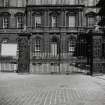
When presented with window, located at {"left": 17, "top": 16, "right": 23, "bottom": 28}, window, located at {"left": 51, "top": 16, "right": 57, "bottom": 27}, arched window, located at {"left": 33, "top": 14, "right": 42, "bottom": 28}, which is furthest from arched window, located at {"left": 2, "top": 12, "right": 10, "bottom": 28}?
window, located at {"left": 51, "top": 16, "right": 57, "bottom": 27}

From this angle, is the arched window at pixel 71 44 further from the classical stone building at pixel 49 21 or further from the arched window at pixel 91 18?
the arched window at pixel 91 18

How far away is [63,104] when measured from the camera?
8.57 m

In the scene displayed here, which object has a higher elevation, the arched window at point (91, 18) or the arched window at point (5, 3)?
the arched window at point (5, 3)

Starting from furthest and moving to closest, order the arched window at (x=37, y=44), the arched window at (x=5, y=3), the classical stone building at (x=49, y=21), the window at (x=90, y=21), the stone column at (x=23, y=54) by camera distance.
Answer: the arched window at (x=5, y=3)
the window at (x=90, y=21)
the classical stone building at (x=49, y=21)
the arched window at (x=37, y=44)
the stone column at (x=23, y=54)

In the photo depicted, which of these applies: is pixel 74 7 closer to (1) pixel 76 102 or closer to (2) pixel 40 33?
(2) pixel 40 33

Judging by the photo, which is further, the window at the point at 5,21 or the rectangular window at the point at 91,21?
the window at the point at 5,21

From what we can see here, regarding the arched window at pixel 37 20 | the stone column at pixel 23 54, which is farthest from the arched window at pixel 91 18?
the stone column at pixel 23 54

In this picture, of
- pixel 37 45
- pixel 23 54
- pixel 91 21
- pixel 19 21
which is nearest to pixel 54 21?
pixel 37 45

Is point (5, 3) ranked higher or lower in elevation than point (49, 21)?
higher

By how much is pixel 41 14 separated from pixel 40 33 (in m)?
3.50

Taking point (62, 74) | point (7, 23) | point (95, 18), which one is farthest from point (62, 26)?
point (62, 74)

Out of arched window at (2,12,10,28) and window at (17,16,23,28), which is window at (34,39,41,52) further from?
arched window at (2,12,10,28)

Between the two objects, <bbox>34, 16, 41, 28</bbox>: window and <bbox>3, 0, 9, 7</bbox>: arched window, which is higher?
<bbox>3, 0, 9, 7</bbox>: arched window

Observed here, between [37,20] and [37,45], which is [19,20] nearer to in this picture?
[37,20]
